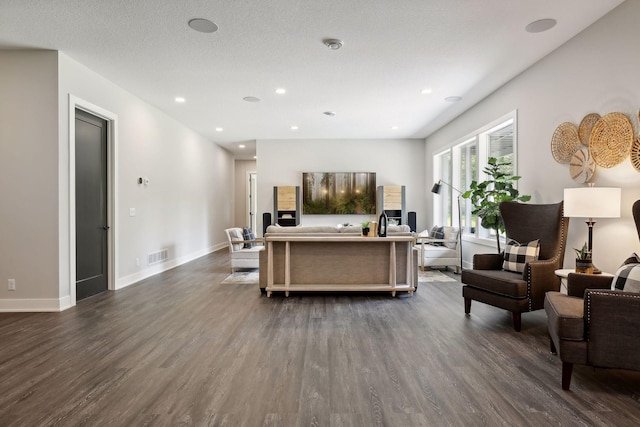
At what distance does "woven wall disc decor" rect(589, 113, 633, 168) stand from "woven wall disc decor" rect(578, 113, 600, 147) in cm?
8

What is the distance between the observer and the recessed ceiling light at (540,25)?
3.33 meters

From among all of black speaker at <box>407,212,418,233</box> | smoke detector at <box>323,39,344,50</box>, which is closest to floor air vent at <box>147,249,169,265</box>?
smoke detector at <box>323,39,344,50</box>

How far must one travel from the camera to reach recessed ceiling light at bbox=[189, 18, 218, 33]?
3.31m

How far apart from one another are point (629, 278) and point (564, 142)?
203 cm

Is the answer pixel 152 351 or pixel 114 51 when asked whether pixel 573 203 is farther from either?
pixel 114 51

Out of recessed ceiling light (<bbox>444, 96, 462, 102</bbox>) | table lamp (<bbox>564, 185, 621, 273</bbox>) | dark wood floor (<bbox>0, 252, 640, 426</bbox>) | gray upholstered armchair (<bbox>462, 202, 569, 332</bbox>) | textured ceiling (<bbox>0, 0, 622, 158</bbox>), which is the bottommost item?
dark wood floor (<bbox>0, 252, 640, 426</bbox>)

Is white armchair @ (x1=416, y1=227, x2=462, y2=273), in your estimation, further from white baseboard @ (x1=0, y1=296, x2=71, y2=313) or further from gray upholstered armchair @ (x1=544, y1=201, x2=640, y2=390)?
white baseboard @ (x1=0, y1=296, x2=71, y2=313)

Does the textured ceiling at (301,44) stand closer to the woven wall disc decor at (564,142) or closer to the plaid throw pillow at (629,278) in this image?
the woven wall disc decor at (564,142)

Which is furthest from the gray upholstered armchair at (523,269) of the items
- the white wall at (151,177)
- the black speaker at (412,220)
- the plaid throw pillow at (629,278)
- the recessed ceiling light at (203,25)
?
the white wall at (151,177)

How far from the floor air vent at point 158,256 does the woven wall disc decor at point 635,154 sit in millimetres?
6387

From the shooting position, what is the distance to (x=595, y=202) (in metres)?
2.93

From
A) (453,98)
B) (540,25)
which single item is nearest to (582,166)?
(540,25)

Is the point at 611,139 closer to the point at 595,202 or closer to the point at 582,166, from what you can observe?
the point at 582,166

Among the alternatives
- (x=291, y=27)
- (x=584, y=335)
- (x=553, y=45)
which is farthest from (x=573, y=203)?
(x=291, y=27)
